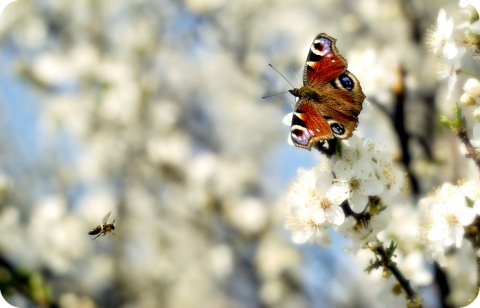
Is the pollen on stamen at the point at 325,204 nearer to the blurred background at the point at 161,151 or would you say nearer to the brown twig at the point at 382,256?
the brown twig at the point at 382,256

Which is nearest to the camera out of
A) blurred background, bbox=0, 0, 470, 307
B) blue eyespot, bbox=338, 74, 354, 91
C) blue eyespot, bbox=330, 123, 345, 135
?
blue eyespot, bbox=330, 123, 345, 135

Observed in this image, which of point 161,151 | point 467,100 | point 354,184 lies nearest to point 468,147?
point 467,100

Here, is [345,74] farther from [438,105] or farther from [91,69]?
[91,69]

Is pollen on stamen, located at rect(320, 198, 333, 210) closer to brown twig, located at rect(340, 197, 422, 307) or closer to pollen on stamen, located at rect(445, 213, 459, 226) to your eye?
brown twig, located at rect(340, 197, 422, 307)

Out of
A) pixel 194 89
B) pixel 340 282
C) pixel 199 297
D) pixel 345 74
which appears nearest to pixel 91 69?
pixel 194 89

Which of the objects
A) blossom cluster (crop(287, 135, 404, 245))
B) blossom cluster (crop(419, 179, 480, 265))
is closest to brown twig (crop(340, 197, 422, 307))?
blossom cluster (crop(287, 135, 404, 245))

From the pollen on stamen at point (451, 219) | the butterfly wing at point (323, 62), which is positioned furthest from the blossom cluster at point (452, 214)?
the butterfly wing at point (323, 62)
